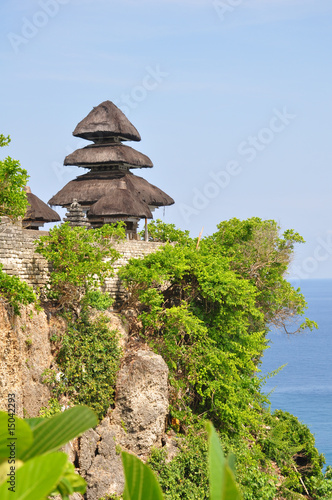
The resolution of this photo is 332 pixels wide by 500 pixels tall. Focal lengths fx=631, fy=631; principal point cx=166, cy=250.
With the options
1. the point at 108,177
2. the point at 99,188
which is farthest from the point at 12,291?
the point at 108,177

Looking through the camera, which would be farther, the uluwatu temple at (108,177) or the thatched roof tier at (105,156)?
the thatched roof tier at (105,156)

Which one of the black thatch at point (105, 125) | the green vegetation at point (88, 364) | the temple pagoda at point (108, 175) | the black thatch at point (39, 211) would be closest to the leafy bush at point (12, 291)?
the green vegetation at point (88, 364)

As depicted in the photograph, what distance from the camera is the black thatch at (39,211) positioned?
2694cm

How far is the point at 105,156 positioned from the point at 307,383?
51639 mm

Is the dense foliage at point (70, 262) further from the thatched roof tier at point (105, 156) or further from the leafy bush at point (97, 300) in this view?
the thatched roof tier at point (105, 156)

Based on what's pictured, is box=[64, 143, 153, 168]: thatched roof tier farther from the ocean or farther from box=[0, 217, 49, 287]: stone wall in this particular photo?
the ocean

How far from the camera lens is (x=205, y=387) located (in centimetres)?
1981

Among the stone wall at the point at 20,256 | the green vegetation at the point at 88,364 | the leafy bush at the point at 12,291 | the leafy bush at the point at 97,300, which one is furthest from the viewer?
the leafy bush at the point at 97,300

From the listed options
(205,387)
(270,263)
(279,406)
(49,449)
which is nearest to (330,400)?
(279,406)

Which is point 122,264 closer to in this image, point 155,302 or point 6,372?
point 155,302

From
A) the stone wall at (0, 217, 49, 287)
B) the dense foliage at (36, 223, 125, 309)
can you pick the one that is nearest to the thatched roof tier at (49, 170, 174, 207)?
the dense foliage at (36, 223, 125, 309)

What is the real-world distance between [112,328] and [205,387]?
13.2ft

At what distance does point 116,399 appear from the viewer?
17031mm

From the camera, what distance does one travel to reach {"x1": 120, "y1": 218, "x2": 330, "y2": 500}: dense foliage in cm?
1845
